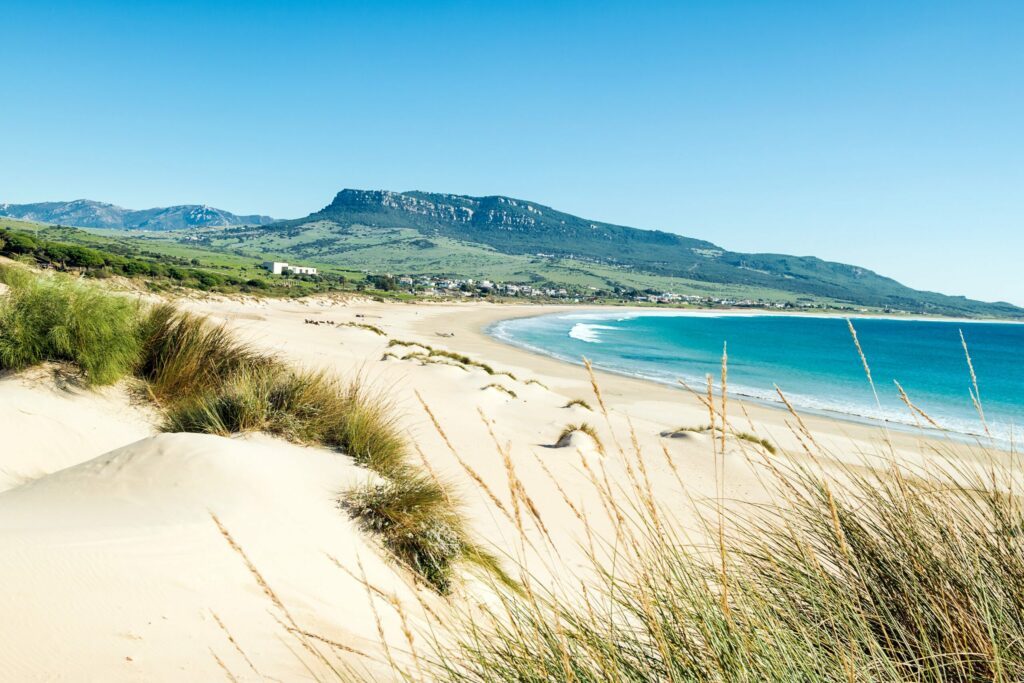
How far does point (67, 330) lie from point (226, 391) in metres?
2.47

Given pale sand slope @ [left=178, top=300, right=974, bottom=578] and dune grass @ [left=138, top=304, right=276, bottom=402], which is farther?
dune grass @ [left=138, top=304, right=276, bottom=402]

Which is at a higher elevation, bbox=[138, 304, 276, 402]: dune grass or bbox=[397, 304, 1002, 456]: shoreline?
bbox=[138, 304, 276, 402]: dune grass

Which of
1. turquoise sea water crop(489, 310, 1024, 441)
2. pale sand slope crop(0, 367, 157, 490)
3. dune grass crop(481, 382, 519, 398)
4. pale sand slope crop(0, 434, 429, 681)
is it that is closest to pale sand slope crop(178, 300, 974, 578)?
dune grass crop(481, 382, 519, 398)

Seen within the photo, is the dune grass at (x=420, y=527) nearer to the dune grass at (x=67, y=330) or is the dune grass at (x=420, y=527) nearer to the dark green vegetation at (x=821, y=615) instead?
the dark green vegetation at (x=821, y=615)

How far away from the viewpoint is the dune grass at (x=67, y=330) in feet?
22.5

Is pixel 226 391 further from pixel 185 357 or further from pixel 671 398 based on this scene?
pixel 671 398

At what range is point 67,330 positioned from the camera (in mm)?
7098

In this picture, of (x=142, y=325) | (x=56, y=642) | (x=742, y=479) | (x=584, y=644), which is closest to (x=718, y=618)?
(x=584, y=644)

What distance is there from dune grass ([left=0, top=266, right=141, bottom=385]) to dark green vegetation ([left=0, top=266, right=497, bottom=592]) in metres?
0.01

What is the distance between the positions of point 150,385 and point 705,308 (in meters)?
157

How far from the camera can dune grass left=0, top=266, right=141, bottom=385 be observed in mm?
6871

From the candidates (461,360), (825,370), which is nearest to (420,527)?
(461,360)

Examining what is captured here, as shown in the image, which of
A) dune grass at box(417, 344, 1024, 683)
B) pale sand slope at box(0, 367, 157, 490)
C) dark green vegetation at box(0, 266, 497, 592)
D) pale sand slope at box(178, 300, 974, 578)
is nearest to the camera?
dune grass at box(417, 344, 1024, 683)

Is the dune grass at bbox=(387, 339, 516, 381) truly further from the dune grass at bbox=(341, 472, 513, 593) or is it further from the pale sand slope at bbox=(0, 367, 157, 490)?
the dune grass at bbox=(341, 472, 513, 593)
